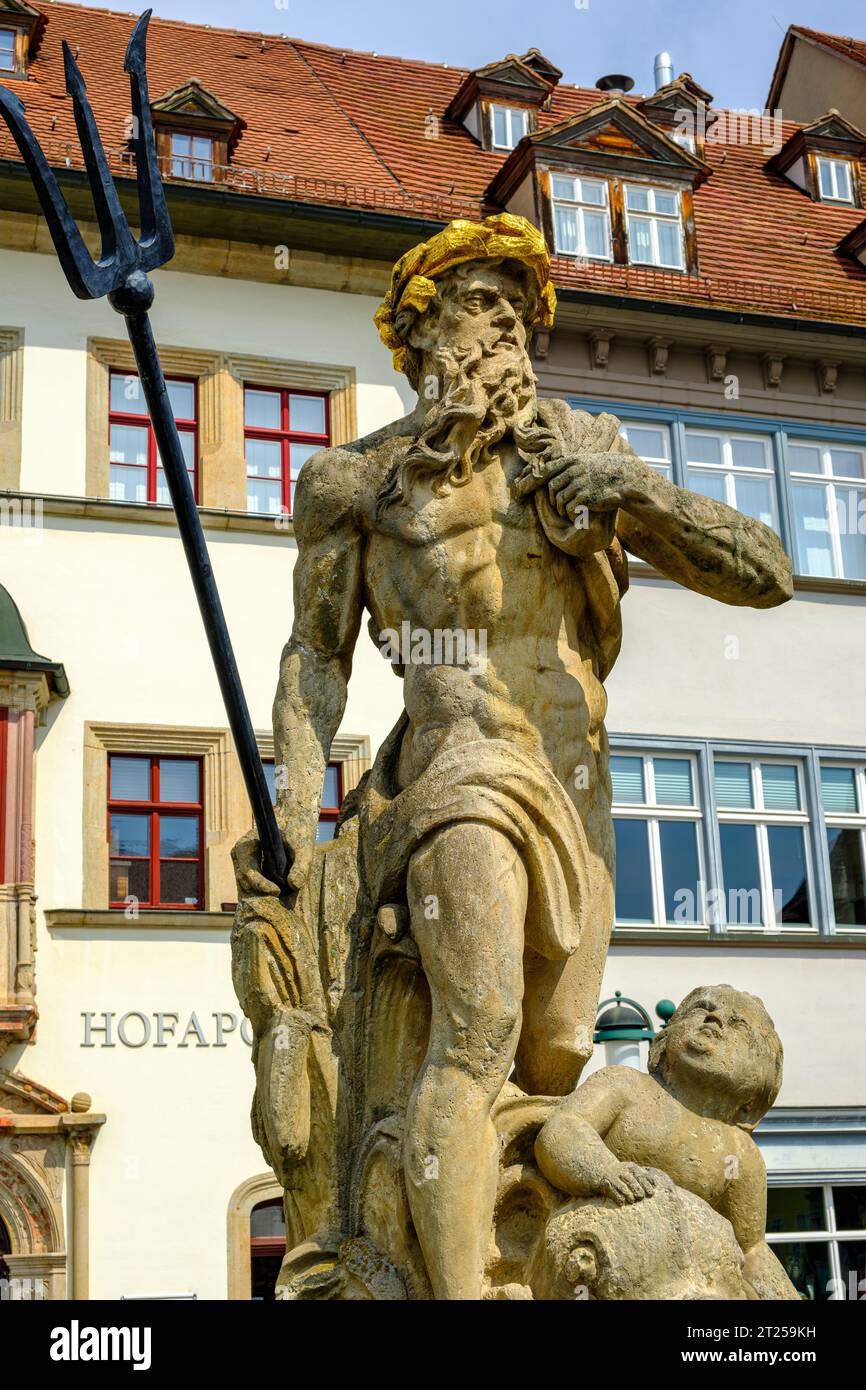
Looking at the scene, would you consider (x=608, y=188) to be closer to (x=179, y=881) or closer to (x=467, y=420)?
(x=179, y=881)

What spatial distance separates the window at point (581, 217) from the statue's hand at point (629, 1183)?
19.3 m

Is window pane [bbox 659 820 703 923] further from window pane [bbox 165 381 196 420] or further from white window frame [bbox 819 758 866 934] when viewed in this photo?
window pane [bbox 165 381 196 420]

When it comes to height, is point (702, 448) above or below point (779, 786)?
above

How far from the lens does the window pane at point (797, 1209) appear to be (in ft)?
62.2

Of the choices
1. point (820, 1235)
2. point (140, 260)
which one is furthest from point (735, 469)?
point (140, 260)

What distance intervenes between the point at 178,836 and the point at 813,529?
7350 millimetres

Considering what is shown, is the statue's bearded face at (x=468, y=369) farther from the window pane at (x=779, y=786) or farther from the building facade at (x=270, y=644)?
the window pane at (x=779, y=786)

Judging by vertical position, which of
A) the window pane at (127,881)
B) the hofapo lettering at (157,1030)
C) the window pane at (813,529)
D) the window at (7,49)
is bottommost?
the hofapo lettering at (157,1030)

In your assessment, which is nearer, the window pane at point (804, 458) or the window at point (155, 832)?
the window at point (155, 832)

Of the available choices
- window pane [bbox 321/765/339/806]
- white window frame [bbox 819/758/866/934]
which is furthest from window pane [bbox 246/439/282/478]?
white window frame [bbox 819/758/866/934]

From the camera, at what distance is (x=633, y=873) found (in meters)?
19.8

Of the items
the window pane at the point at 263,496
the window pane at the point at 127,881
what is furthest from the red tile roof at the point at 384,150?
the window pane at the point at 127,881

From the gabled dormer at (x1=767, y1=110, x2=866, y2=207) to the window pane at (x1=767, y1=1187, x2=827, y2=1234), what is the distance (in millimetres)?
12829

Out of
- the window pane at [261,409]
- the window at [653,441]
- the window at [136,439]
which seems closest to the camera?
the window at [136,439]
